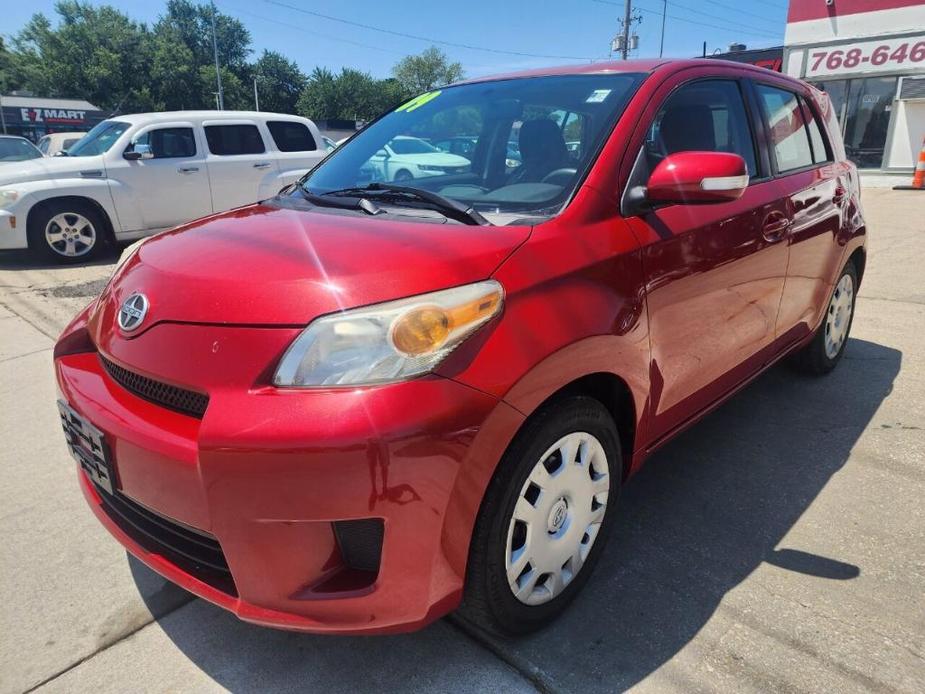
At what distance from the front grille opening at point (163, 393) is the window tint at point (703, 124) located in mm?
1669

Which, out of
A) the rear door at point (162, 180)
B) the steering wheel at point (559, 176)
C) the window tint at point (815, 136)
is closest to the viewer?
the steering wheel at point (559, 176)

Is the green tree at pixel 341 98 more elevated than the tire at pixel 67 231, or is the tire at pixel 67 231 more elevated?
the green tree at pixel 341 98

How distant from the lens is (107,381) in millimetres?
1927

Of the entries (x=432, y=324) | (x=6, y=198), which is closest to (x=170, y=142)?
(x=6, y=198)

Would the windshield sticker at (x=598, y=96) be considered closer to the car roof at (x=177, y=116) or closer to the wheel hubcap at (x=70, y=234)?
the wheel hubcap at (x=70, y=234)

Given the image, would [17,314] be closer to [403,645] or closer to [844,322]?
[403,645]

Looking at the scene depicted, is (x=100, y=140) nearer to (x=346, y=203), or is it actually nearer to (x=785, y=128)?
(x=346, y=203)

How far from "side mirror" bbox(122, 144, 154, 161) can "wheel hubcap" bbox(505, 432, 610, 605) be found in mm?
7968

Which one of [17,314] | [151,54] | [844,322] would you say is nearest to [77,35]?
[151,54]

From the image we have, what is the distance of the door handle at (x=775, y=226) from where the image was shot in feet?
9.26

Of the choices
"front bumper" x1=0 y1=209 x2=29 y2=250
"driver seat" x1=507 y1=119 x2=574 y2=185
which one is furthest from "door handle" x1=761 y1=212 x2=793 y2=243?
"front bumper" x1=0 y1=209 x2=29 y2=250

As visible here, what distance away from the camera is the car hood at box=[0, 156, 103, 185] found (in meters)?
7.53

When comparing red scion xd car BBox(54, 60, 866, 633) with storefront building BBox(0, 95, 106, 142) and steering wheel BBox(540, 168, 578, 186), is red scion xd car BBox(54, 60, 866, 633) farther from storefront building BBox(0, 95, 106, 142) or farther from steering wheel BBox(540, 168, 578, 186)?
storefront building BBox(0, 95, 106, 142)

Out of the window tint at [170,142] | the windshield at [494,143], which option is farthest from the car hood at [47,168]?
the windshield at [494,143]
